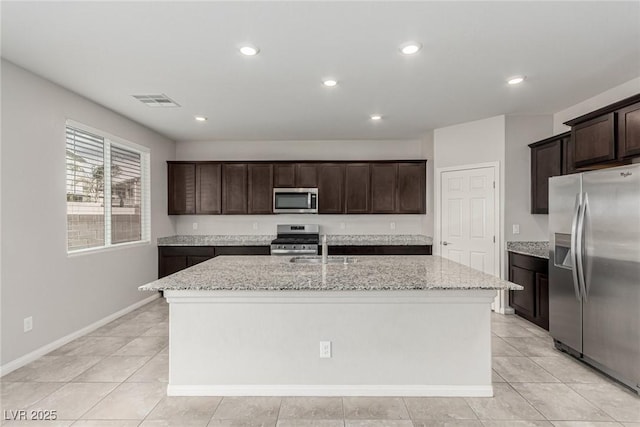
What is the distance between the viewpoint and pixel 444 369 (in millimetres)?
2408

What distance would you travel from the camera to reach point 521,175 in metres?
4.27

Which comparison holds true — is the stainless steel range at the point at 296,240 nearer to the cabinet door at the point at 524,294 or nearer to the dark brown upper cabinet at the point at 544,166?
the cabinet door at the point at 524,294

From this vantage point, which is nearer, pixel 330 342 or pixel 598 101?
pixel 330 342

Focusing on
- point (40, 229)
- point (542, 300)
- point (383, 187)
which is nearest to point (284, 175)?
point (383, 187)

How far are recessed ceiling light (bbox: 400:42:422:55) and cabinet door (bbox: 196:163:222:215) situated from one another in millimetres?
3828

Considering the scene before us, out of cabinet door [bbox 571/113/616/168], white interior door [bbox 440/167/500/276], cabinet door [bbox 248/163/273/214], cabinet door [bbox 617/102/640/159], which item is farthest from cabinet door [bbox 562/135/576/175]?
cabinet door [bbox 248/163/273/214]

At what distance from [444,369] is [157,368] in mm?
2358

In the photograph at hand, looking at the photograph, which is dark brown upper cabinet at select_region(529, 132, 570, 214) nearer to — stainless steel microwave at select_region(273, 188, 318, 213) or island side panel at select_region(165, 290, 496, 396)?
island side panel at select_region(165, 290, 496, 396)

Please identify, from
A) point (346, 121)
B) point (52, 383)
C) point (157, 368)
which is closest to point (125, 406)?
point (157, 368)

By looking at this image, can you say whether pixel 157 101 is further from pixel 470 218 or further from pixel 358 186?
pixel 470 218

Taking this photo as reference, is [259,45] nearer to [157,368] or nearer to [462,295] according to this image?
[462,295]

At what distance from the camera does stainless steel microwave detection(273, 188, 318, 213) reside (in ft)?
17.7

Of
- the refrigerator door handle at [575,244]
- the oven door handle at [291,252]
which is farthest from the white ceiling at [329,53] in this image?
the oven door handle at [291,252]

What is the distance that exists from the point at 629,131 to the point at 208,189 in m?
5.23
